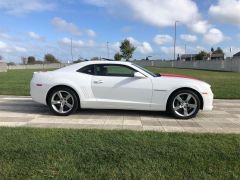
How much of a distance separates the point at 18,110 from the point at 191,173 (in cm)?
552

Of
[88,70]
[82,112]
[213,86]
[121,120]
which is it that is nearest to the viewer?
[121,120]

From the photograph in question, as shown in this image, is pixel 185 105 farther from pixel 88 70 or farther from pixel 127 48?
pixel 127 48

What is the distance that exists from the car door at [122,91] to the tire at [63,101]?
53 centimetres

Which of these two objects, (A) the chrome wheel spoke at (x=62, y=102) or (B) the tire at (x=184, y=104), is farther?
(A) the chrome wheel spoke at (x=62, y=102)

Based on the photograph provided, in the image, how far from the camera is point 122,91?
754cm

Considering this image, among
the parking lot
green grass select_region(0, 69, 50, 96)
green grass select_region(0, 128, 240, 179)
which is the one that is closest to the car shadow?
the parking lot

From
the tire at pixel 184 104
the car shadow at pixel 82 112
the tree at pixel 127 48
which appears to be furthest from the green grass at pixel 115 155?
the tree at pixel 127 48

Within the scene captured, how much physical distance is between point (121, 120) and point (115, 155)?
257 centimetres

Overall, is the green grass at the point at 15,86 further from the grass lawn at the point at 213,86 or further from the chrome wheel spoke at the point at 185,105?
the chrome wheel spoke at the point at 185,105

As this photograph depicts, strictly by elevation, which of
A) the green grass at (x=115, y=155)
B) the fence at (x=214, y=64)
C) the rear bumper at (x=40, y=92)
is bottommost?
the green grass at (x=115, y=155)

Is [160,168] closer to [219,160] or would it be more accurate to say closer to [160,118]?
[219,160]

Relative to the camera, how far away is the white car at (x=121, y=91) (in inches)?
295

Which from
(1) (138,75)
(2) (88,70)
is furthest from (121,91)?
(2) (88,70)

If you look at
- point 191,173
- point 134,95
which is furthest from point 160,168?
point 134,95
